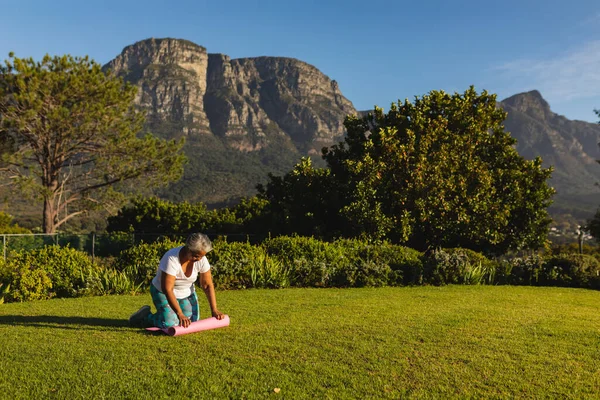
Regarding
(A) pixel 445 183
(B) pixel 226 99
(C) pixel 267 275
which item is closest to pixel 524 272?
(A) pixel 445 183

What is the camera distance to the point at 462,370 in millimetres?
5801

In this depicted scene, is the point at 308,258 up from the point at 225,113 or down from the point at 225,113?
down

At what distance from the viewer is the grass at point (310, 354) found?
5.16 meters

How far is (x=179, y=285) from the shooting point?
7363 millimetres

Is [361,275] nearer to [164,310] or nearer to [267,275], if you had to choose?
[267,275]

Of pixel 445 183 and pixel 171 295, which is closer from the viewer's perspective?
pixel 171 295

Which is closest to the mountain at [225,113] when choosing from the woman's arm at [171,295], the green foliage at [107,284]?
the green foliage at [107,284]

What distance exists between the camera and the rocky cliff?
142375mm

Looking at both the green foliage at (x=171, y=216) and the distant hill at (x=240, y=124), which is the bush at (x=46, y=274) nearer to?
the green foliage at (x=171, y=216)

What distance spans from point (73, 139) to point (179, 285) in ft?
91.1

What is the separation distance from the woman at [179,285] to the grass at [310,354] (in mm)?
275

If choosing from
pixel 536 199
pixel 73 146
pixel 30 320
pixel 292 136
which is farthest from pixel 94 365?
pixel 292 136

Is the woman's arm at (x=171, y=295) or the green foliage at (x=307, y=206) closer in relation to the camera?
the woman's arm at (x=171, y=295)

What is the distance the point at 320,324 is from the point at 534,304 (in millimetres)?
5724
